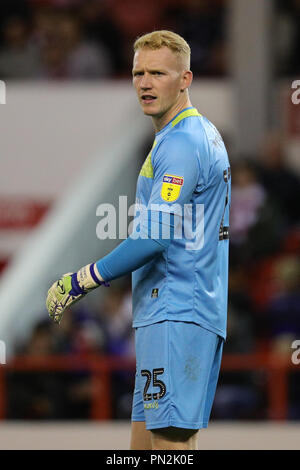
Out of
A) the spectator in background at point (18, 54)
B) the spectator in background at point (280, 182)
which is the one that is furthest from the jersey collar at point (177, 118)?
the spectator in background at point (18, 54)

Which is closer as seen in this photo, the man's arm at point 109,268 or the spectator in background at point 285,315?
the man's arm at point 109,268

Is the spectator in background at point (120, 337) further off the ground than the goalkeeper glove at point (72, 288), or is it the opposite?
the spectator in background at point (120, 337)

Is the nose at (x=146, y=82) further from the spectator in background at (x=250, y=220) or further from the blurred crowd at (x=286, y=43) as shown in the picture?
the blurred crowd at (x=286, y=43)

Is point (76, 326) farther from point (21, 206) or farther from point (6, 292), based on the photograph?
point (21, 206)

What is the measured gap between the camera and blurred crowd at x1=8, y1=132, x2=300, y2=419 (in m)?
7.52

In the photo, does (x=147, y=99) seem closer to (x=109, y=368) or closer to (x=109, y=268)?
(x=109, y=268)

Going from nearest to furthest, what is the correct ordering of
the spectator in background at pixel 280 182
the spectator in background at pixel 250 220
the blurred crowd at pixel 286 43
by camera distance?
the spectator in background at pixel 250 220
the spectator in background at pixel 280 182
the blurred crowd at pixel 286 43

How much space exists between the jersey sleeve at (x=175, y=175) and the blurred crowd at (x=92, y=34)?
24.7 feet

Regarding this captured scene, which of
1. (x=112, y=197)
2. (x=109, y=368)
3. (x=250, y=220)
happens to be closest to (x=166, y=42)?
(x=109, y=368)

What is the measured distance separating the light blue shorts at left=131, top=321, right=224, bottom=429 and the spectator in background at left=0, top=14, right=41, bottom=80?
25.5 feet

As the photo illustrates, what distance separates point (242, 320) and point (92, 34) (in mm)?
4631

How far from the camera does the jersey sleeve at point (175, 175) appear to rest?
11.5 feet

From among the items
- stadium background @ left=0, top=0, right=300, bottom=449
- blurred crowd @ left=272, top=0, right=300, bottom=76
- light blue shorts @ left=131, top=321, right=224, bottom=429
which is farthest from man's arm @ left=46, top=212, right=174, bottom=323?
blurred crowd @ left=272, top=0, right=300, bottom=76

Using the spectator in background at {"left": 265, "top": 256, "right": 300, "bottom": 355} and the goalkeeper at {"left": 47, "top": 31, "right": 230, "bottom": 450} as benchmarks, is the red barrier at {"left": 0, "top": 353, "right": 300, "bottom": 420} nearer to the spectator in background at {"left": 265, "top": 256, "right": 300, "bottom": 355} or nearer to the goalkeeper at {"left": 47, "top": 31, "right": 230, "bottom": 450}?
the spectator in background at {"left": 265, "top": 256, "right": 300, "bottom": 355}
